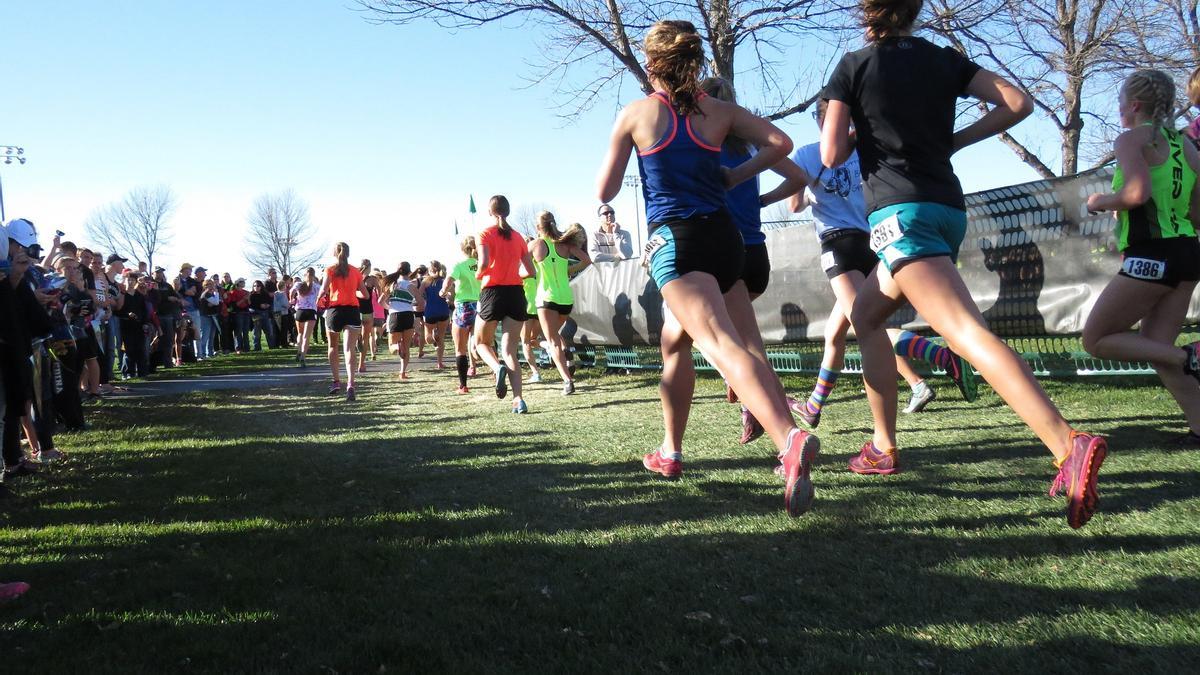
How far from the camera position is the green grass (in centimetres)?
251

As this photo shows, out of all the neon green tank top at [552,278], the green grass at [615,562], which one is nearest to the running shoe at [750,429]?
the green grass at [615,562]

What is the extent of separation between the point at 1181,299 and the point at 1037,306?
2.29 meters

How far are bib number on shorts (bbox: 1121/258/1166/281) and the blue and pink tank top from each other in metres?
2.44

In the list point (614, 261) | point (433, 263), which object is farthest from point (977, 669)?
point (433, 263)

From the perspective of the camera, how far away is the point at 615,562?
3326 mm

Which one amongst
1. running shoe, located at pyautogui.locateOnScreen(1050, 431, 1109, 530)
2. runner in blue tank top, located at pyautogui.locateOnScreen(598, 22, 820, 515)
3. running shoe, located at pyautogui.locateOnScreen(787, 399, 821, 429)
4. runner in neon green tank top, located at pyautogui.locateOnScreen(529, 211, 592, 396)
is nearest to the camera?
running shoe, located at pyautogui.locateOnScreen(1050, 431, 1109, 530)

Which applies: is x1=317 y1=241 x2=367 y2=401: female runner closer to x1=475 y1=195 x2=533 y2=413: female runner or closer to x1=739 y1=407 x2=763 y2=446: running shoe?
x1=475 y1=195 x2=533 y2=413: female runner

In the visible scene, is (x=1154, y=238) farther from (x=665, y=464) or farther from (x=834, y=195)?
(x=665, y=464)

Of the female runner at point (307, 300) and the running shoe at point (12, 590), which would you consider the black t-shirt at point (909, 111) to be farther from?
the female runner at point (307, 300)

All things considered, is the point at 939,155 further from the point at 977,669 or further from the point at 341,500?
the point at 341,500

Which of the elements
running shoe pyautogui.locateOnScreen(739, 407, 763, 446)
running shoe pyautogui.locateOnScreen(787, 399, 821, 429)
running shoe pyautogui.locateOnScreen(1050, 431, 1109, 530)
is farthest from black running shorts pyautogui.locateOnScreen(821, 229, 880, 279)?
running shoe pyautogui.locateOnScreen(1050, 431, 1109, 530)

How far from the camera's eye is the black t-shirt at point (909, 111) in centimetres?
345

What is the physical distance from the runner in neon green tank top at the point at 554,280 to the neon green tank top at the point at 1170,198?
6164mm

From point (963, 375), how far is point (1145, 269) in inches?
58.0
